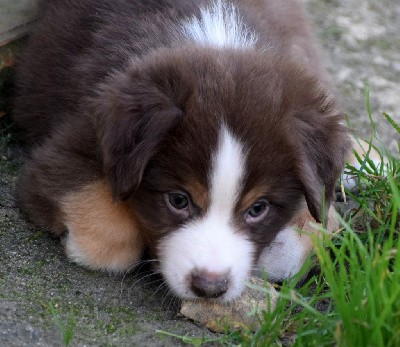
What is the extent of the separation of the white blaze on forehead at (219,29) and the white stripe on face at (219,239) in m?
0.69

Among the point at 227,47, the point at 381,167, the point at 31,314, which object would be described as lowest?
the point at 381,167

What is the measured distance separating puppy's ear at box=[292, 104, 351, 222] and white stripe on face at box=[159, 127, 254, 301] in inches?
10.6

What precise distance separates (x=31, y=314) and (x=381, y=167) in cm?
183

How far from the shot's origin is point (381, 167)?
415 cm

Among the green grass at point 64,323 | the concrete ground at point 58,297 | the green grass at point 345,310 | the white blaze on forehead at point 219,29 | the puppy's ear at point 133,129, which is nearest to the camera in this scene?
the green grass at point 345,310

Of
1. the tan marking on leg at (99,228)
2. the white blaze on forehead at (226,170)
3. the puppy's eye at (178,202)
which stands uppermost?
the white blaze on forehead at (226,170)

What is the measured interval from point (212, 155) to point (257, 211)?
366 mm

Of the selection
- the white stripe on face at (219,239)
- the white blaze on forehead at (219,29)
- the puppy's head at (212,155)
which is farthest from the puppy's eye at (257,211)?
the white blaze on forehead at (219,29)

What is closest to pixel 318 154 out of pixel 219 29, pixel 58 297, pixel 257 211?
pixel 257 211

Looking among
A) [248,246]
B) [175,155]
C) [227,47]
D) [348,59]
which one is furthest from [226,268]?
[348,59]

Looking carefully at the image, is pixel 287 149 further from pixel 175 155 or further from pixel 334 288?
pixel 334 288

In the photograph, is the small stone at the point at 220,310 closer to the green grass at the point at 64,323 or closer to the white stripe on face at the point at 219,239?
the white stripe on face at the point at 219,239

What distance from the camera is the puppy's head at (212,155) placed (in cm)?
326

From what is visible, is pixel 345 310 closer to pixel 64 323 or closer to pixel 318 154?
pixel 318 154
